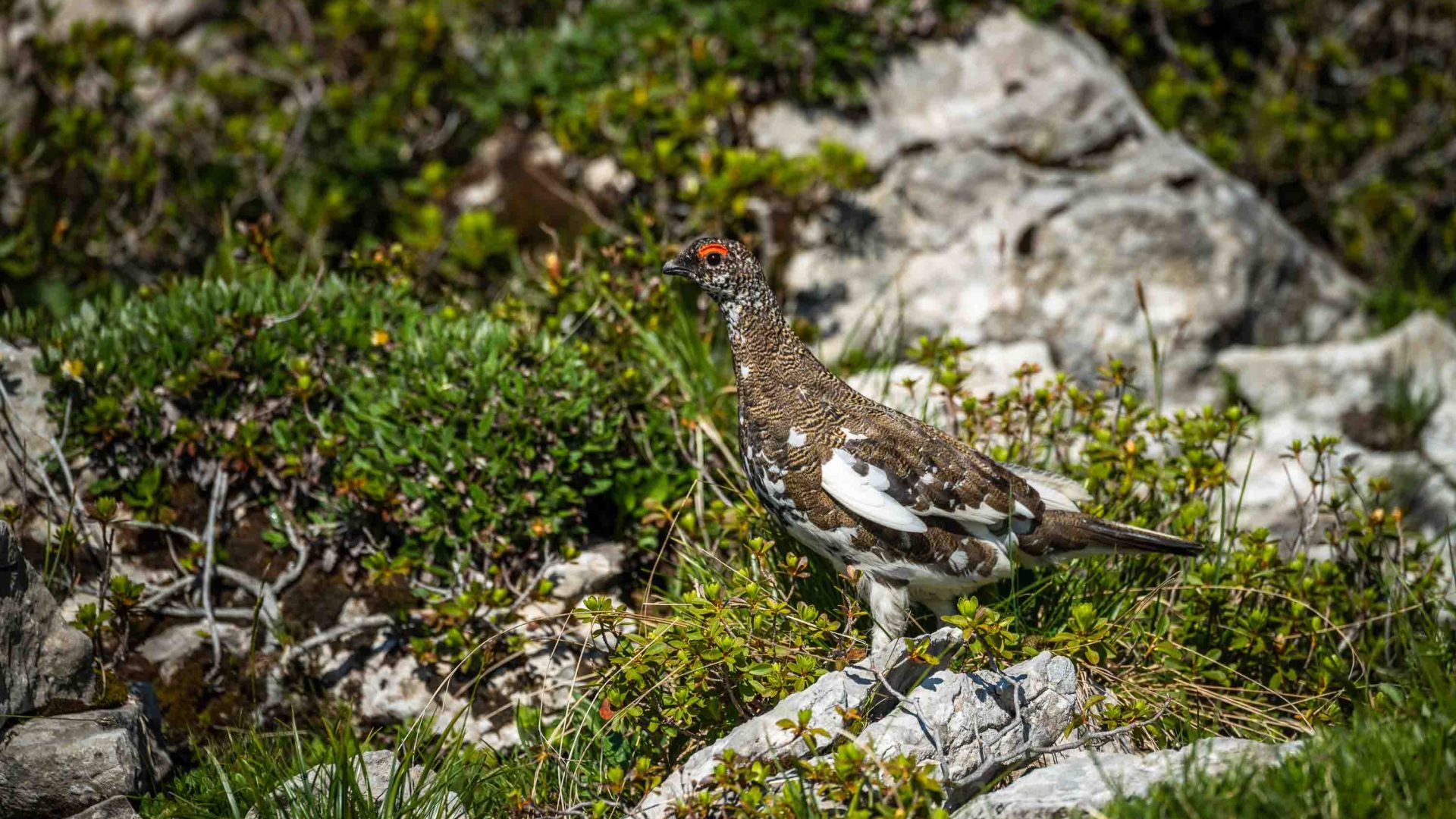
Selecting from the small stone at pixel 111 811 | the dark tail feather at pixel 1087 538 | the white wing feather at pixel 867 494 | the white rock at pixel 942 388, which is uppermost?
the white wing feather at pixel 867 494

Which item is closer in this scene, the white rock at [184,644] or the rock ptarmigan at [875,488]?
the rock ptarmigan at [875,488]

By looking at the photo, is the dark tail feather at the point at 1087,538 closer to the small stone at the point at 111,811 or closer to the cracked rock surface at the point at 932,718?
the cracked rock surface at the point at 932,718

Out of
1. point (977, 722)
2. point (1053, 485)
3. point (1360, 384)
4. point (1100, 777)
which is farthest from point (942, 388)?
point (1360, 384)

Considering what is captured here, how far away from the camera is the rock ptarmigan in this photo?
3.73 meters

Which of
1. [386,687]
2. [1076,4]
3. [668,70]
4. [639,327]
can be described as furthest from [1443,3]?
[386,687]

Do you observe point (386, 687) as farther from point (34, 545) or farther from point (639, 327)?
point (639, 327)

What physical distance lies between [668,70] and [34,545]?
4.15m

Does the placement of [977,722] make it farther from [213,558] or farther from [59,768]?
[213,558]

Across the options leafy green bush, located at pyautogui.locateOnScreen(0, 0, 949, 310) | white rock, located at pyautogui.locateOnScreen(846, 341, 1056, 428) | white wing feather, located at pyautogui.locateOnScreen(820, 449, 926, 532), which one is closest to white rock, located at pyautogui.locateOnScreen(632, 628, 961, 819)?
white wing feather, located at pyautogui.locateOnScreen(820, 449, 926, 532)

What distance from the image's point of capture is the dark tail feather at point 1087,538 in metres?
3.85

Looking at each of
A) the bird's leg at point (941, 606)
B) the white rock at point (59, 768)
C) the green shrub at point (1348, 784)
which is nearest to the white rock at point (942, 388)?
the bird's leg at point (941, 606)

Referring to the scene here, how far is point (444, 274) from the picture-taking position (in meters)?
6.66

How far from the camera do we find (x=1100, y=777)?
10.5 ft

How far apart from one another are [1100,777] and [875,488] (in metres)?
1.07
